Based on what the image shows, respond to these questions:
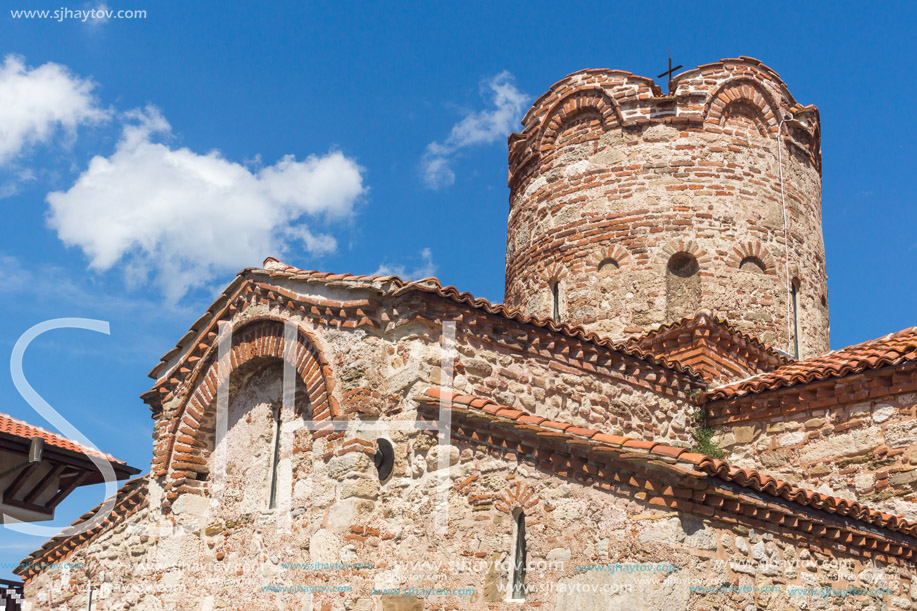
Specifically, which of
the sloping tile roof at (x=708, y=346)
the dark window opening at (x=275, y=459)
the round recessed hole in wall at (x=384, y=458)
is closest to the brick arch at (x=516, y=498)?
the round recessed hole in wall at (x=384, y=458)

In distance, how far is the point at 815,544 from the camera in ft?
23.2

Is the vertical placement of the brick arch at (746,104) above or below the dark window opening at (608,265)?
above

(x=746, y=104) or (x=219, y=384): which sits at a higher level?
(x=746, y=104)

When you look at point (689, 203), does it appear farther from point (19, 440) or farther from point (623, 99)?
point (19, 440)

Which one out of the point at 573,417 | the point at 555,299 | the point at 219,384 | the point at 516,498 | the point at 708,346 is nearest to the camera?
the point at 516,498

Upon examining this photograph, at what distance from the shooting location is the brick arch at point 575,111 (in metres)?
12.4

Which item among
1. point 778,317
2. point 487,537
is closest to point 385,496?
point 487,537

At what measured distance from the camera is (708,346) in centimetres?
1036

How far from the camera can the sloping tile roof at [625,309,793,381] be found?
10305 millimetres

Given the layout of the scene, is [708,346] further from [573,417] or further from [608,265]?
[573,417]

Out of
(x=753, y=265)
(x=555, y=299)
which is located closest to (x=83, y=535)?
(x=555, y=299)

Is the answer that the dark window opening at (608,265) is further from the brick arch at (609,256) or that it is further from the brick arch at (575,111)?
the brick arch at (575,111)

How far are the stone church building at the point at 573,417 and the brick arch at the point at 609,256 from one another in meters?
0.04

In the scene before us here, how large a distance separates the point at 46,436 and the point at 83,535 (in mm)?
1586
